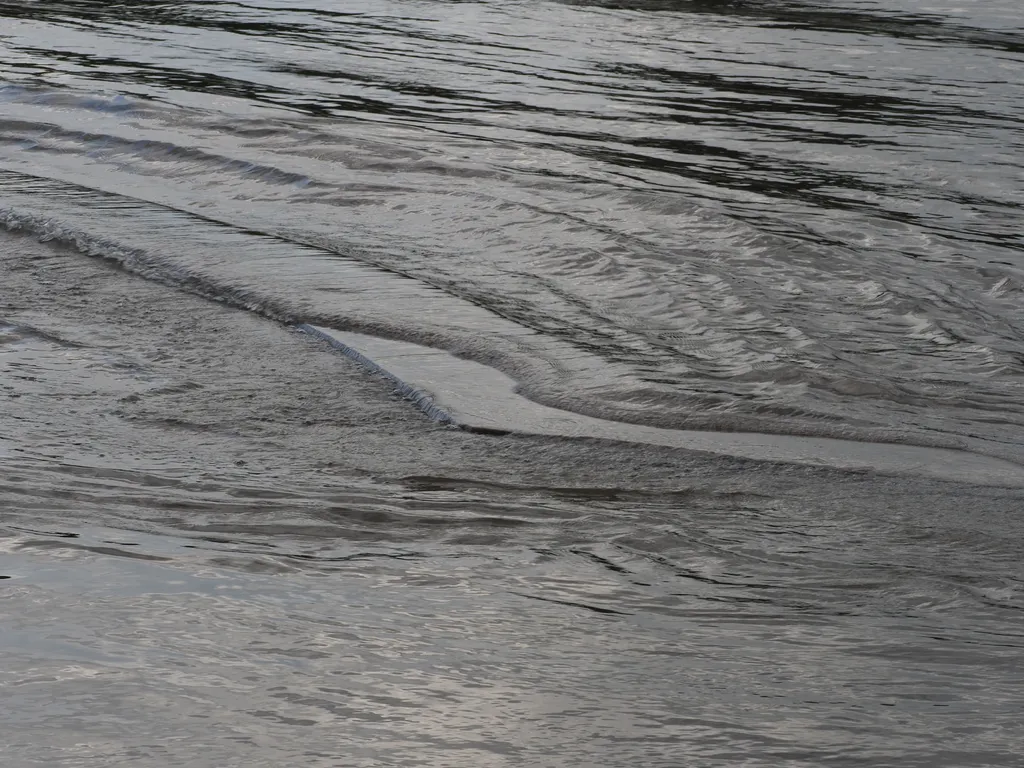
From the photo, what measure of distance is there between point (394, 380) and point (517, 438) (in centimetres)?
72

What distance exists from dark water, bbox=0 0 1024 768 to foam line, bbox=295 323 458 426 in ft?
0.20

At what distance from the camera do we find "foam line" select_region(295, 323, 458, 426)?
4312mm

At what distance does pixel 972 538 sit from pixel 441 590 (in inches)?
56.3

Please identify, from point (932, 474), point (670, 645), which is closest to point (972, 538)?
point (932, 474)

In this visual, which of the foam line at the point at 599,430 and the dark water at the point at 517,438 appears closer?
Result: the dark water at the point at 517,438

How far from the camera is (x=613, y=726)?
243 centimetres

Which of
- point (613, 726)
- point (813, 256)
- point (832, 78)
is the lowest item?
point (613, 726)

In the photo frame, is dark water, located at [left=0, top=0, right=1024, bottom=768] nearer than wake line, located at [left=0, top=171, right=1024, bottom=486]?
Yes

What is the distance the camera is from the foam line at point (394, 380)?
431 cm

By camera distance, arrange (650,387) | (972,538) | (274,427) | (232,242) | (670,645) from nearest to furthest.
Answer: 1. (670,645)
2. (972,538)
3. (274,427)
4. (650,387)
5. (232,242)

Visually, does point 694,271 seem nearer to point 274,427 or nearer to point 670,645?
point 274,427

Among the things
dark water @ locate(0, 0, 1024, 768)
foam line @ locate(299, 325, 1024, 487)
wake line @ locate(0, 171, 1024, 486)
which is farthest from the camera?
wake line @ locate(0, 171, 1024, 486)

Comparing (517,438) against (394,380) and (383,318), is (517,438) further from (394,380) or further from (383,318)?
(383,318)

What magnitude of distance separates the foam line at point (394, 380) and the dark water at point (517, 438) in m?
0.06
